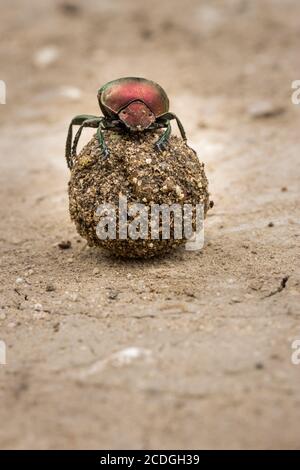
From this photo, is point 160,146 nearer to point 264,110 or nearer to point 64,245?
point 64,245

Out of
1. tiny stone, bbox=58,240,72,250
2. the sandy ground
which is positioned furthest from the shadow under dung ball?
tiny stone, bbox=58,240,72,250

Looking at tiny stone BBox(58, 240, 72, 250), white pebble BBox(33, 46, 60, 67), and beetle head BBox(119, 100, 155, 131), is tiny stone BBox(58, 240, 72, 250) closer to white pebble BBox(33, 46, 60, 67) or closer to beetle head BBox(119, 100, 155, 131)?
beetle head BBox(119, 100, 155, 131)

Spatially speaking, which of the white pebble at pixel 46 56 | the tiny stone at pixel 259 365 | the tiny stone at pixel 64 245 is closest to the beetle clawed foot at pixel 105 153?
the tiny stone at pixel 64 245

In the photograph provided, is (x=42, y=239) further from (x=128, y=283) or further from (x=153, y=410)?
(x=153, y=410)

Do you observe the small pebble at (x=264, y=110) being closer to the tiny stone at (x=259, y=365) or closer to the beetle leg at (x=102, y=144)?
the beetle leg at (x=102, y=144)

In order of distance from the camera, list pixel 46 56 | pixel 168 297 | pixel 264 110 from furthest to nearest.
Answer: pixel 46 56
pixel 264 110
pixel 168 297

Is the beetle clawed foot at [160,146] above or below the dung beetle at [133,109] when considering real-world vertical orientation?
below

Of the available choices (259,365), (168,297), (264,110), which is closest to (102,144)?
(168,297)
